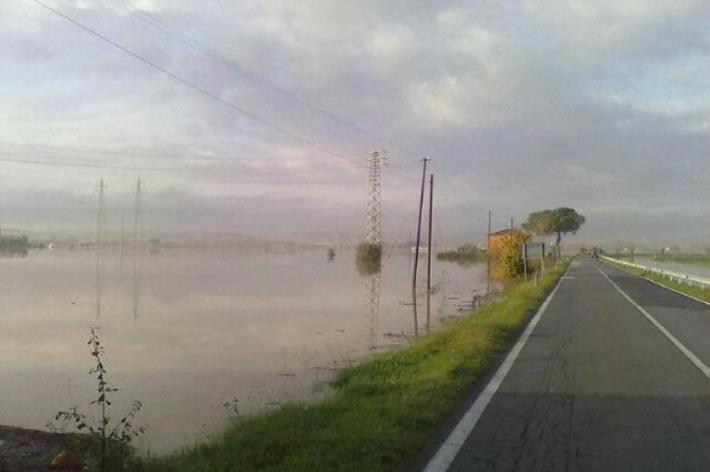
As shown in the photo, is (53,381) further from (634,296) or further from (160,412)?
(634,296)

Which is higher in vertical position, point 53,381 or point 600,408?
point 600,408

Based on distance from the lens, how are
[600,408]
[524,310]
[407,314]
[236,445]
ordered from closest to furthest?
[236,445] → [600,408] → [524,310] → [407,314]

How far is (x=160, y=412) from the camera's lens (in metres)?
11.3

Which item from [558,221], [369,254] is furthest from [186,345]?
[558,221]

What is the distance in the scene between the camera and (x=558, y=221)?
122000mm

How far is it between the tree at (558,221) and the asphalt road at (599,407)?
102 metres

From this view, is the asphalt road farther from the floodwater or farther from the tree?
the tree

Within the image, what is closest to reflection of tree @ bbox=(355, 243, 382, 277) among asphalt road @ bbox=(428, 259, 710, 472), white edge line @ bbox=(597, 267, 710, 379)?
white edge line @ bbox=(597, 267, 710, 379)

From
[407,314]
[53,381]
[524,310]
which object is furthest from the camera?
[407,314]

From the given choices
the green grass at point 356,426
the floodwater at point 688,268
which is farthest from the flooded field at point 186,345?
the floodwater at point 688,268

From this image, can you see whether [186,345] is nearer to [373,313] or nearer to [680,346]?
[373,313]

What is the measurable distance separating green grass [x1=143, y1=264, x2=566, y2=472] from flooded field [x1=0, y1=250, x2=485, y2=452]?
55.8 inches

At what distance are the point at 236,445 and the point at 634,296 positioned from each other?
28787 millimetres

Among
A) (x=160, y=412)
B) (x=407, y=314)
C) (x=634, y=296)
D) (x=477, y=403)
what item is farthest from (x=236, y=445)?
(x=634, y=296)
